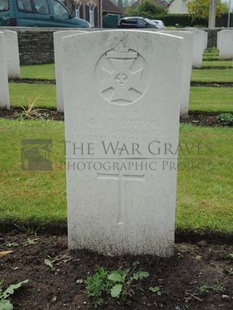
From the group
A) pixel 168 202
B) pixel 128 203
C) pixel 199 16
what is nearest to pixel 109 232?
pixel 128 203

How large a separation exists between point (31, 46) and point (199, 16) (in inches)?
994

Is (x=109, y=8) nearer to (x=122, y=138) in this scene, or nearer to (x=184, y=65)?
(x=184, y=65)

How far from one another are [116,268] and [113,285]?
232 mm

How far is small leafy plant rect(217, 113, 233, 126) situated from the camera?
21.4 ft

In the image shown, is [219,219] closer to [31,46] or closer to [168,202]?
[168,202]

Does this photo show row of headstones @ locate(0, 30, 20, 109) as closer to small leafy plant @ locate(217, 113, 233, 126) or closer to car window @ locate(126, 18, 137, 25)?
small leafy plant @ locate(217, 113, 233, 126)

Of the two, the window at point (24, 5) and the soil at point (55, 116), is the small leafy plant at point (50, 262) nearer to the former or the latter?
the soil at point (55, 116)

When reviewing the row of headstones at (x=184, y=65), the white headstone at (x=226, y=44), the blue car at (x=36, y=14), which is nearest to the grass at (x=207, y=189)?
the row of headstones at (x=184, y=65)

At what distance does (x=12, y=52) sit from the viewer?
396 inches

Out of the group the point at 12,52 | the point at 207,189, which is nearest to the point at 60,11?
the point at 12,52

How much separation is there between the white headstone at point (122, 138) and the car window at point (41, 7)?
46.2 ft

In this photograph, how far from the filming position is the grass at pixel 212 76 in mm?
11031

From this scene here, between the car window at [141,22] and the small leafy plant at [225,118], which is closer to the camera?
the small leafy plant at [225,118]

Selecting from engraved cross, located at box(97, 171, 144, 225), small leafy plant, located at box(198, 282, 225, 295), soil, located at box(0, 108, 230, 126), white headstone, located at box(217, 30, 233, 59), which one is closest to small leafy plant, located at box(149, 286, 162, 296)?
small leafy plant, located at box(198, 282, 225, 295)
